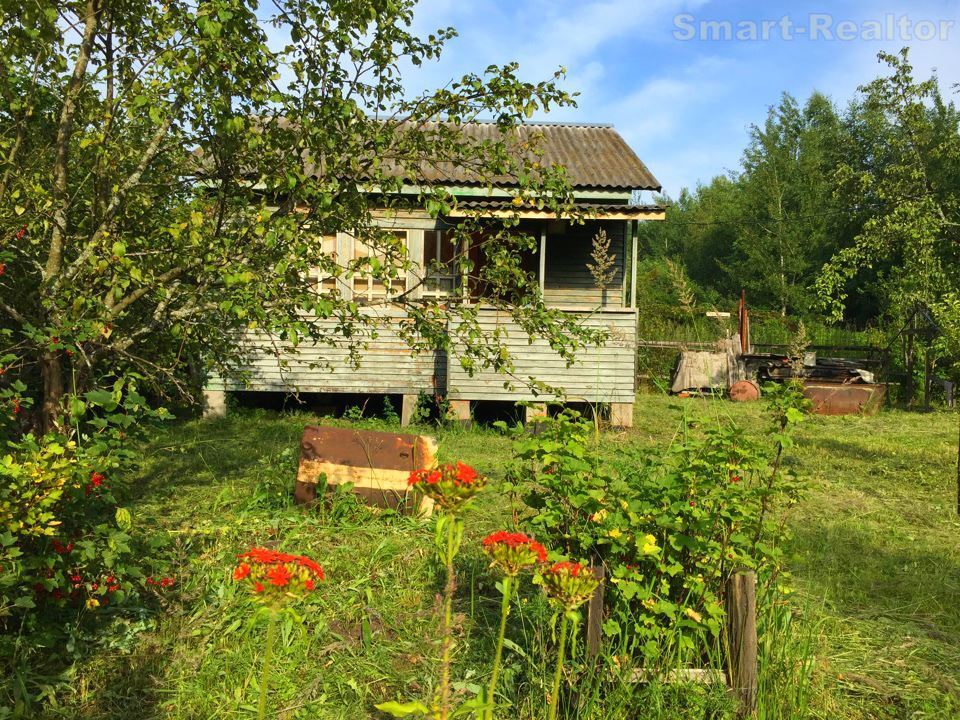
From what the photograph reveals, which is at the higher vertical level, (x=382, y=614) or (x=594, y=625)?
(x=594, y=625)

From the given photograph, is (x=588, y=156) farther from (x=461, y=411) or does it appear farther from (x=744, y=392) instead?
(x=744, y=392)

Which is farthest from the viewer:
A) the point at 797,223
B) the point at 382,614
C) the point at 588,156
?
the point at 797,223

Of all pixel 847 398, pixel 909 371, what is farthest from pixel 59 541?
pixel 909 371

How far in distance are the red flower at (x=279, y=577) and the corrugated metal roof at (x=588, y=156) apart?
7.78 meters

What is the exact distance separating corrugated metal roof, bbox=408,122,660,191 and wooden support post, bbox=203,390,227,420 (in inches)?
162

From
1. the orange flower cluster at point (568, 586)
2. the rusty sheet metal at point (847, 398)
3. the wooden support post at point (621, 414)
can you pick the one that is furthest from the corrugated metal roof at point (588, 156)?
the orange flower cluster at point (568, 586)

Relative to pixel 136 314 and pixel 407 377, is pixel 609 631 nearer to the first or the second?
pixel 136 314

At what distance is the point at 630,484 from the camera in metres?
3.04

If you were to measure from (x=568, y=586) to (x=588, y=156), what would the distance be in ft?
35.9

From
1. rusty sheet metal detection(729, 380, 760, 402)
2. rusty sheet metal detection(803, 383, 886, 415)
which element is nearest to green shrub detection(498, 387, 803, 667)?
rusty sheet metal detection(803, 383, 886, 415)

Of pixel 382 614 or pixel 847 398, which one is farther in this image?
pixel 847 398

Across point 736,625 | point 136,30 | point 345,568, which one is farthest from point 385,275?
point 736,625

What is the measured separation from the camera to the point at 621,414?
31.4 ft

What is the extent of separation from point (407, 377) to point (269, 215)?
6.31 m
